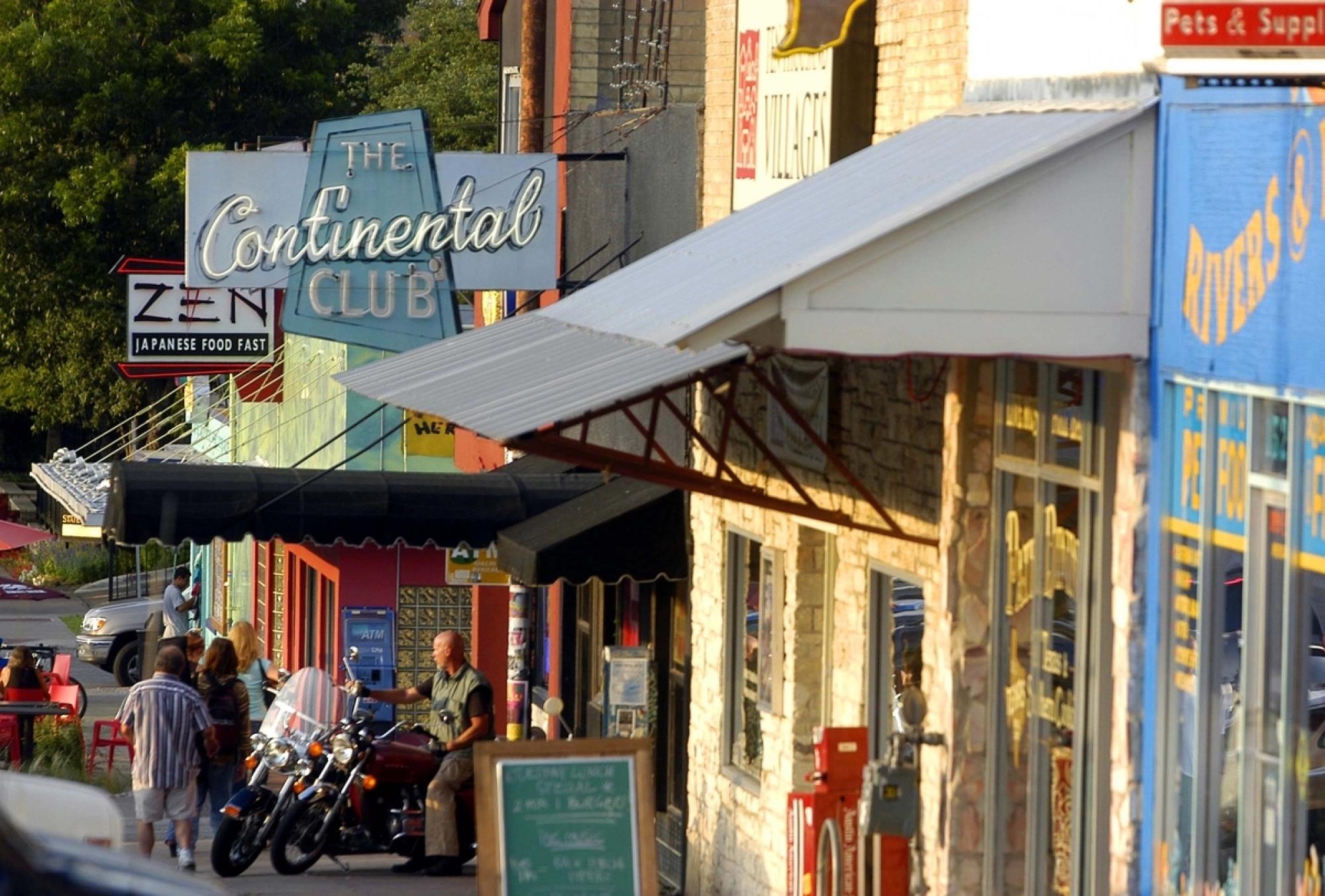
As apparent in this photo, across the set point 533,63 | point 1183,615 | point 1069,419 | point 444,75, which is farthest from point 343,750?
point 444,75

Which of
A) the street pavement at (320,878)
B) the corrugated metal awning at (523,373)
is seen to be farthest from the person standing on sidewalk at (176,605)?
the corrugated metal awning at (523,373)

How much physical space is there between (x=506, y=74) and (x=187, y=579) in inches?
308

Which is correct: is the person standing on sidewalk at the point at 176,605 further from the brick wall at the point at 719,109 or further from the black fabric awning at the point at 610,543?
the brick wall at the point at 719,109

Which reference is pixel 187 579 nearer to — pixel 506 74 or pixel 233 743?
pixel 506 74

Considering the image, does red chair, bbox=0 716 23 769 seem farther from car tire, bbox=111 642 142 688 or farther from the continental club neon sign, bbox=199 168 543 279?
car tire, bbox=111 642 142 688

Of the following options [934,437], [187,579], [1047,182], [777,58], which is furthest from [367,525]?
[187,579]

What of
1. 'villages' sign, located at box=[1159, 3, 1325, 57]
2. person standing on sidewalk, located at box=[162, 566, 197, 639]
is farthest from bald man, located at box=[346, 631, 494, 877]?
person standing on sidewalk, located at box=[162, 566, 197, 639]

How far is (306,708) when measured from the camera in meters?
13.7

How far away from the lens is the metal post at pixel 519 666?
15.0m

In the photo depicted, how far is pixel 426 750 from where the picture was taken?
13.7 m

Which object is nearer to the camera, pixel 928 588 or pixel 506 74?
pixel 928 588

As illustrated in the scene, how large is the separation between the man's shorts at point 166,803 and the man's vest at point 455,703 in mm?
1598

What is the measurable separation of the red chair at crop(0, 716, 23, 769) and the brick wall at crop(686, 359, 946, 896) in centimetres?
830

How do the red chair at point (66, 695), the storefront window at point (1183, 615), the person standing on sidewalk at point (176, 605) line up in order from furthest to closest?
the person standing on sidewalk at point (176, 605) → the red chair at point (66, 695) → the storefront window at point (1183, 615)
